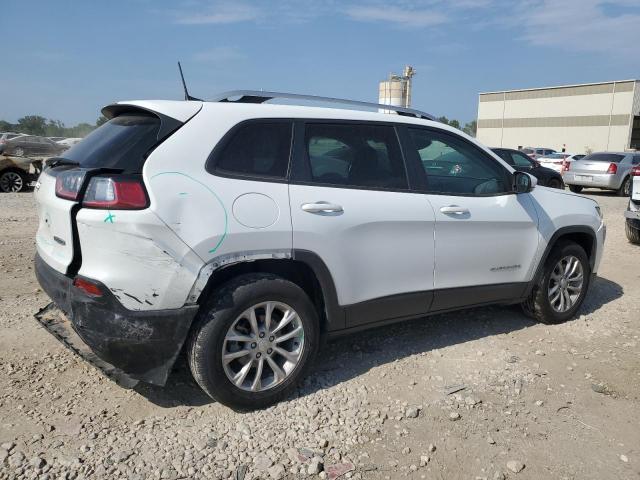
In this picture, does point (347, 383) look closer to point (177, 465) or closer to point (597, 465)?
point (177, 465)

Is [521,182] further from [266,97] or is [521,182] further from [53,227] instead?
[53,227]

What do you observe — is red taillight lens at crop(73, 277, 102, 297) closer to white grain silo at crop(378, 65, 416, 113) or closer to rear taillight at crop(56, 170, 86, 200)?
rear taillight at crop(56, 170, 86, 200)

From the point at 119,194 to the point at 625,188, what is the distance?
17.8 metres

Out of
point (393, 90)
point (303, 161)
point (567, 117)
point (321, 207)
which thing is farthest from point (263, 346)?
point (567, 117)

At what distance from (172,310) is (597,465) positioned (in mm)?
2395

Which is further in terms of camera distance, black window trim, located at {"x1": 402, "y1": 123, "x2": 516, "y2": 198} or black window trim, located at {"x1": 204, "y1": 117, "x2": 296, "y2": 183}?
black window trim, located at {"x1": 402, "y1": 123, "x2": 516, "y2": 198}

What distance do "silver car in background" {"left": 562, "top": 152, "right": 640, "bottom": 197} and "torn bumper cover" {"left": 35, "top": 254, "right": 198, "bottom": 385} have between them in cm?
1682

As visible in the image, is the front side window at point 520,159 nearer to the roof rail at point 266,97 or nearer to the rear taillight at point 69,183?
the roof rail at point 266,97

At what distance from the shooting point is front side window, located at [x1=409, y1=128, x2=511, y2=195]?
385cm

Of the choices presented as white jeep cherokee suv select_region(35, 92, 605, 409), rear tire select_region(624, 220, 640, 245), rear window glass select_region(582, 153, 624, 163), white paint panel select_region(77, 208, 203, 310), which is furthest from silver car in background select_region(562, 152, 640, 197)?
white paint panel select_region(77, 208, 203, 310)

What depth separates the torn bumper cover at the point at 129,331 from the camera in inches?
109

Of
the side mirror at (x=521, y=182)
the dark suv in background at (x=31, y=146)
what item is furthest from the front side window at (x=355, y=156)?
the dark suv in background at (x=31, y=146)

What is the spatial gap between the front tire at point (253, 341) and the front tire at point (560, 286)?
2.32m

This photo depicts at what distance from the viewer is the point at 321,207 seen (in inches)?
125
